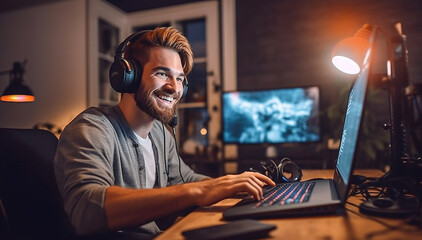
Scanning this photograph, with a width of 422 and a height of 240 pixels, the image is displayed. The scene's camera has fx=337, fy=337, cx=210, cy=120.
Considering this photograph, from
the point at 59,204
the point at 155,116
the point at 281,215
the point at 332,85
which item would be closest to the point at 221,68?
the point at 332,85

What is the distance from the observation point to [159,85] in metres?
1.23

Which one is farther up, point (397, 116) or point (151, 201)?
point (397, 116)

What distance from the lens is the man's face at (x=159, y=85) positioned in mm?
1207

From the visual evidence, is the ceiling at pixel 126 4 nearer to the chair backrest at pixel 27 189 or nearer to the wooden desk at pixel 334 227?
the chair backrest at pixel 27 189

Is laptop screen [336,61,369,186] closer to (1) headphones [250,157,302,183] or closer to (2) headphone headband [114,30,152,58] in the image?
(1) headphones [250,157,302,183]

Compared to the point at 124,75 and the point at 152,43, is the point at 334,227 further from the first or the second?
the point at 152,43

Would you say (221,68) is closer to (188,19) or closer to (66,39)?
→ (188,19)

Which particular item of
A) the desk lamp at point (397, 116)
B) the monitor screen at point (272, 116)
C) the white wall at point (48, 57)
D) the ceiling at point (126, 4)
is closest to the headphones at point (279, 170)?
the desk lamp at point (397, 116)

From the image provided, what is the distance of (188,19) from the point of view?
12.7ft

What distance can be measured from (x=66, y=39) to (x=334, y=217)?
3719 mm

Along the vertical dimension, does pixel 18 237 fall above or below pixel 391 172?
below

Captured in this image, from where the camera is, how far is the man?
72cm

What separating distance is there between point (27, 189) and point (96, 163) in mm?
353

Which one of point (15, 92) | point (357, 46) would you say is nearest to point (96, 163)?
point (357, 46)
